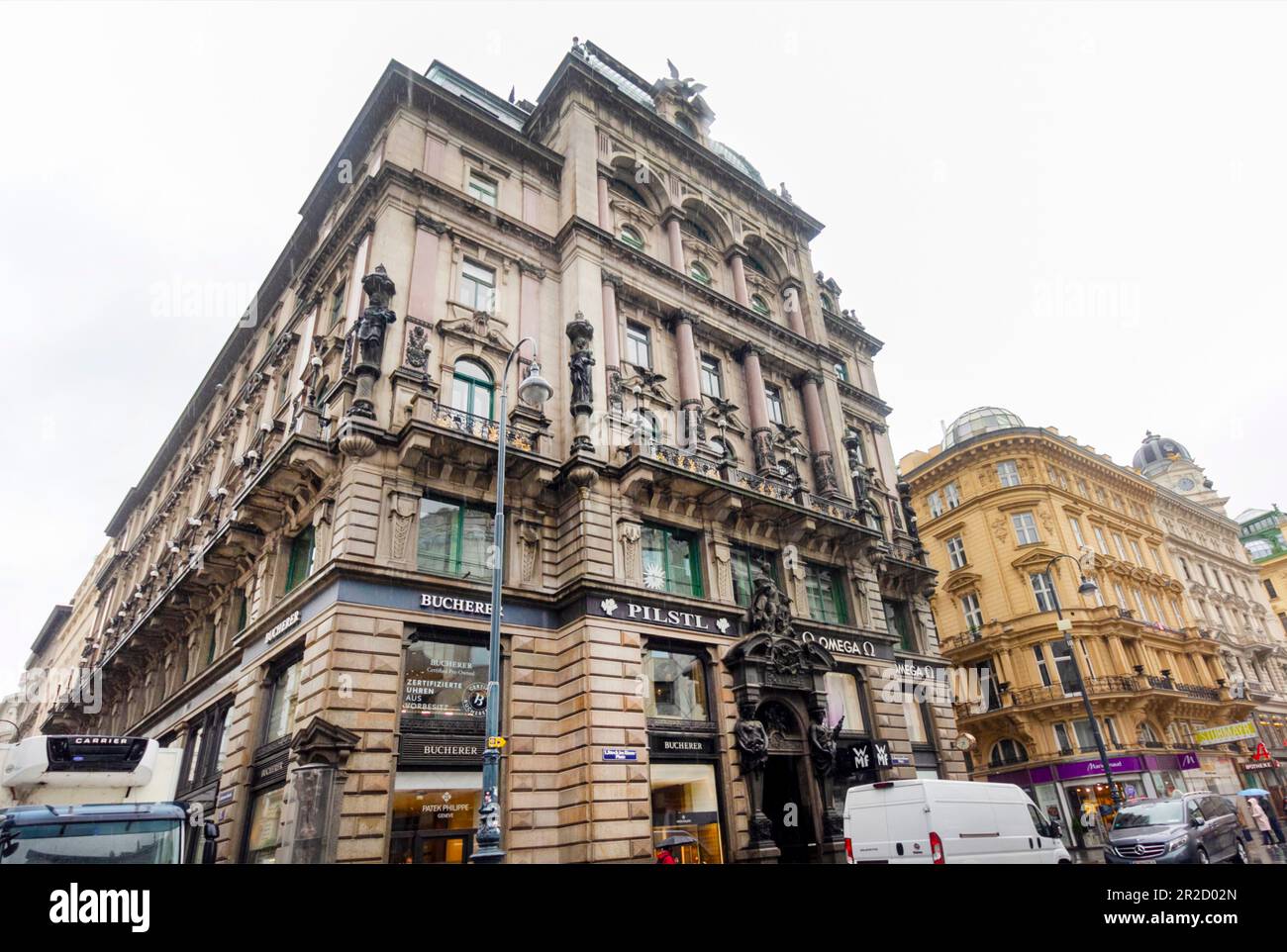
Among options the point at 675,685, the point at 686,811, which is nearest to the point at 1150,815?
the point at 686,811

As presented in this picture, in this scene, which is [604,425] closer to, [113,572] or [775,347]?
[775,347]

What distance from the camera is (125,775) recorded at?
14688 millimetres

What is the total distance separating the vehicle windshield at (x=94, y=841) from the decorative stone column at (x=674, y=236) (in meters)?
25.1

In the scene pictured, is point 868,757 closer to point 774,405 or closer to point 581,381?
point 774,405

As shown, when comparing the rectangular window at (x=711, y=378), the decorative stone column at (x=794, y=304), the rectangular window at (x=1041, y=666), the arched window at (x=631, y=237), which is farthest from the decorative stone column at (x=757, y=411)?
the rectangular window at (x=1041, y=666)

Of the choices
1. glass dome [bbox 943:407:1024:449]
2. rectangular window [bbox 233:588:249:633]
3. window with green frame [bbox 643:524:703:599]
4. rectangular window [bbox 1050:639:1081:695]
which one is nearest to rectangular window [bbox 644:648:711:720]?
window with green frame [bbox 643:524:703:599]

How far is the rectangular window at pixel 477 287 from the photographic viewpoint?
24.8 meters

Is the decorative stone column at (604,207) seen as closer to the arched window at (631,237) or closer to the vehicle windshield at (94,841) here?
the arched window at (631,237)

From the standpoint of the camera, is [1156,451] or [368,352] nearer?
[368,352]

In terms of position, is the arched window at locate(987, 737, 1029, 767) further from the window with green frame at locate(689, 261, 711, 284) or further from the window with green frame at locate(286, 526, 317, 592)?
the window with green frame at locate(286, 526, 317, 592)

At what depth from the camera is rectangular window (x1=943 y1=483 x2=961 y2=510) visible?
51156 mm

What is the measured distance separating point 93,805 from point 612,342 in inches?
742

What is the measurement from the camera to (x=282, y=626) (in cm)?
1958
